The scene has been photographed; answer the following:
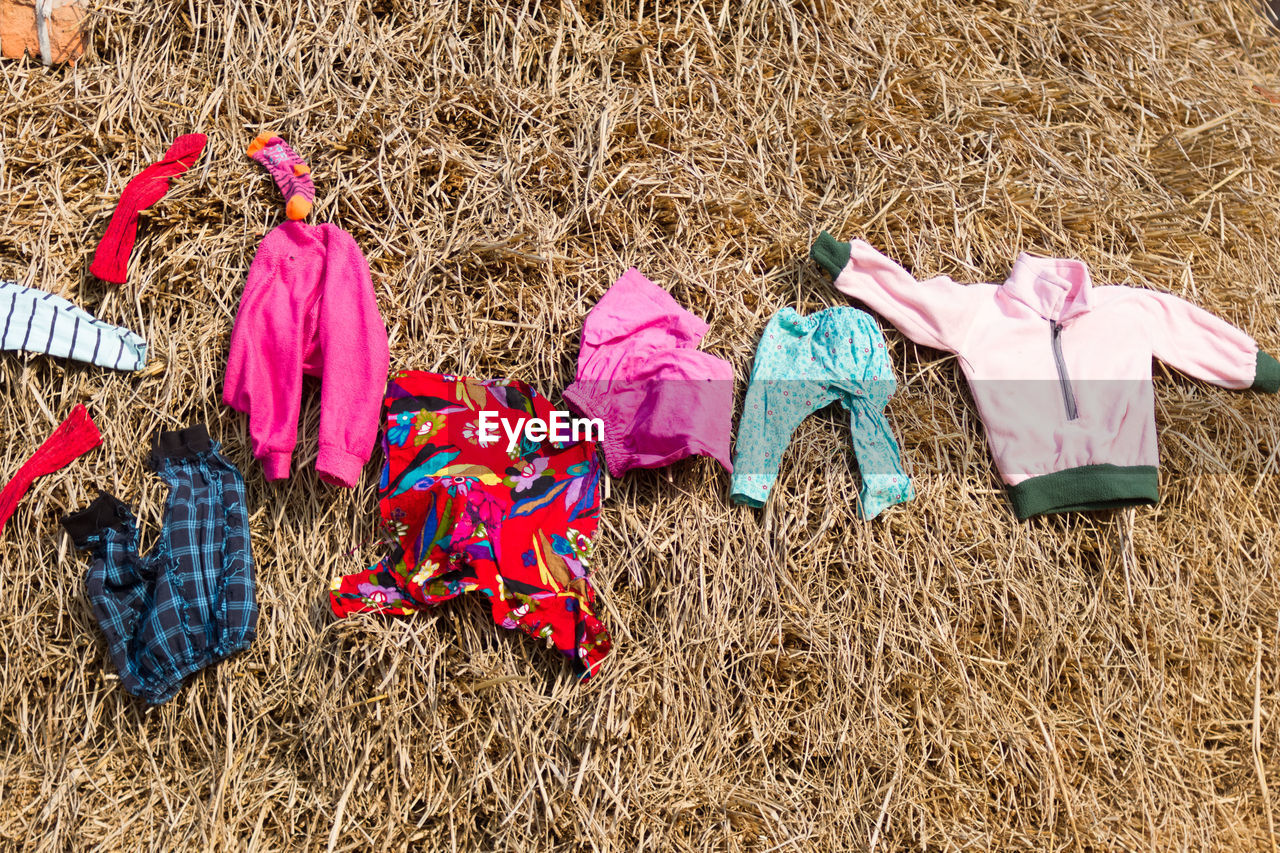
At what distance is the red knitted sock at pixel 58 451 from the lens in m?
1.88

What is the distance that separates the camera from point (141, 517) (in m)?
1.92

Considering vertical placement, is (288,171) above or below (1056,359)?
above

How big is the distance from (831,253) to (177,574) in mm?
1928

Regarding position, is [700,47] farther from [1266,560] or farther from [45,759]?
[45,759]

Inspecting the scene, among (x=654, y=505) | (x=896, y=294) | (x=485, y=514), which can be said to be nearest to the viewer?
(x=485, y=514)

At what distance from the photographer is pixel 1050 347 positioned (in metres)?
2.09

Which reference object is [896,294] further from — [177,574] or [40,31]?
[40,31]

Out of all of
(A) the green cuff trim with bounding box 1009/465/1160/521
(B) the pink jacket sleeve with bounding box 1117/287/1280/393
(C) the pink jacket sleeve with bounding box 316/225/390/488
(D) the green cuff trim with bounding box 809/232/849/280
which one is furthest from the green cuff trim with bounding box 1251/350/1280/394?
(C) the pink jacket sleeve with bounding box 316/225/390/488

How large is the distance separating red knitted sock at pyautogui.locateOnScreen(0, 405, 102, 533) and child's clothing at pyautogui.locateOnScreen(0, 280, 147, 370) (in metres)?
0.15

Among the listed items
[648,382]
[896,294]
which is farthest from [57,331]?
[896,294]

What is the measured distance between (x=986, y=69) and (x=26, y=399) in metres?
2.94

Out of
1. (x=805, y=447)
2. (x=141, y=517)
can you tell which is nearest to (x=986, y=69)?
(x=805, y=447)

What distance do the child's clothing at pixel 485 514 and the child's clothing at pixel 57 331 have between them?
72 cm

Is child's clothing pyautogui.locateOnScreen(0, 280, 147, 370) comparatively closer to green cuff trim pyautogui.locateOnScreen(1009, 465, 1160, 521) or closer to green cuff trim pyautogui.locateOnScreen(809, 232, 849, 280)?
green cuff trim pyautogui.locateOnScreen(809, 232, 849, 280)
